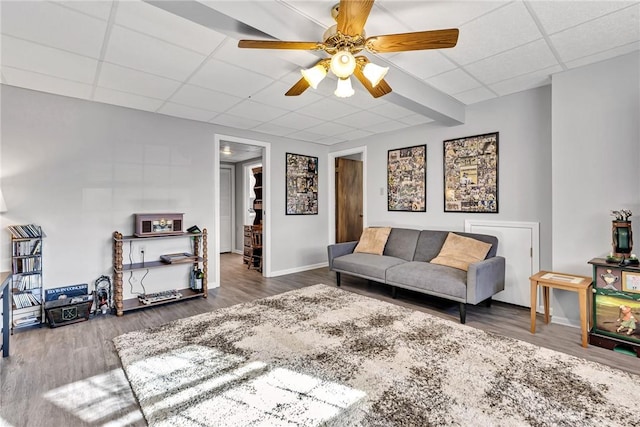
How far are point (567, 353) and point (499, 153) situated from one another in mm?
2309

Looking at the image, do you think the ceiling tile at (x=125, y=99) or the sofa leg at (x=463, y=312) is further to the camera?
the ceiling tile at (x=125, y=99)

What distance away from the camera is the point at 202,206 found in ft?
14.4

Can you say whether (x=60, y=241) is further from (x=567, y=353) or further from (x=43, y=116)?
(x=567, y=353)

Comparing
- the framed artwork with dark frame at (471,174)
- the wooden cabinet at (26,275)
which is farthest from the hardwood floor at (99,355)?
the framed artwork with dark frame at (471,174)

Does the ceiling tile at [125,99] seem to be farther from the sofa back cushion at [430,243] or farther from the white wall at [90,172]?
the sofa back cushion at [430,243]

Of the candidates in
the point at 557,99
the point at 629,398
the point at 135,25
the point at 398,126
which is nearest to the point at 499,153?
the point at 557,99

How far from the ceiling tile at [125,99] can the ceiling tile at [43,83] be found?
11 cm

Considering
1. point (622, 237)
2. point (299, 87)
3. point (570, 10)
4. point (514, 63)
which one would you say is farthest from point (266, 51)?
point (622, 237)

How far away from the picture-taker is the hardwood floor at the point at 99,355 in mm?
1758

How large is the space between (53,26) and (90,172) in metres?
1.83

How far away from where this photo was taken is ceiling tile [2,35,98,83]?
7.64ft

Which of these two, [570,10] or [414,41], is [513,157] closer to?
[570,10]

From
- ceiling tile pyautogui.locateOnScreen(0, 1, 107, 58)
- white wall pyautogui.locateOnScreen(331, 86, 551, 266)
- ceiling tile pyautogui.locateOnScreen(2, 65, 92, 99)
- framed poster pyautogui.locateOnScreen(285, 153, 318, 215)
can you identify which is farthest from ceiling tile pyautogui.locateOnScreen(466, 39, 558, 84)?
ceiling tile pyautogui.locateOnScreen(2, 65, 92, 99)

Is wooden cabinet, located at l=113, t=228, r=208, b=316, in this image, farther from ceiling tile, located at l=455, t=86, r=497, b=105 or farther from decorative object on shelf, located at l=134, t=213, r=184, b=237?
ceiling tile, located at l=455, t=86, r=497, b=105
